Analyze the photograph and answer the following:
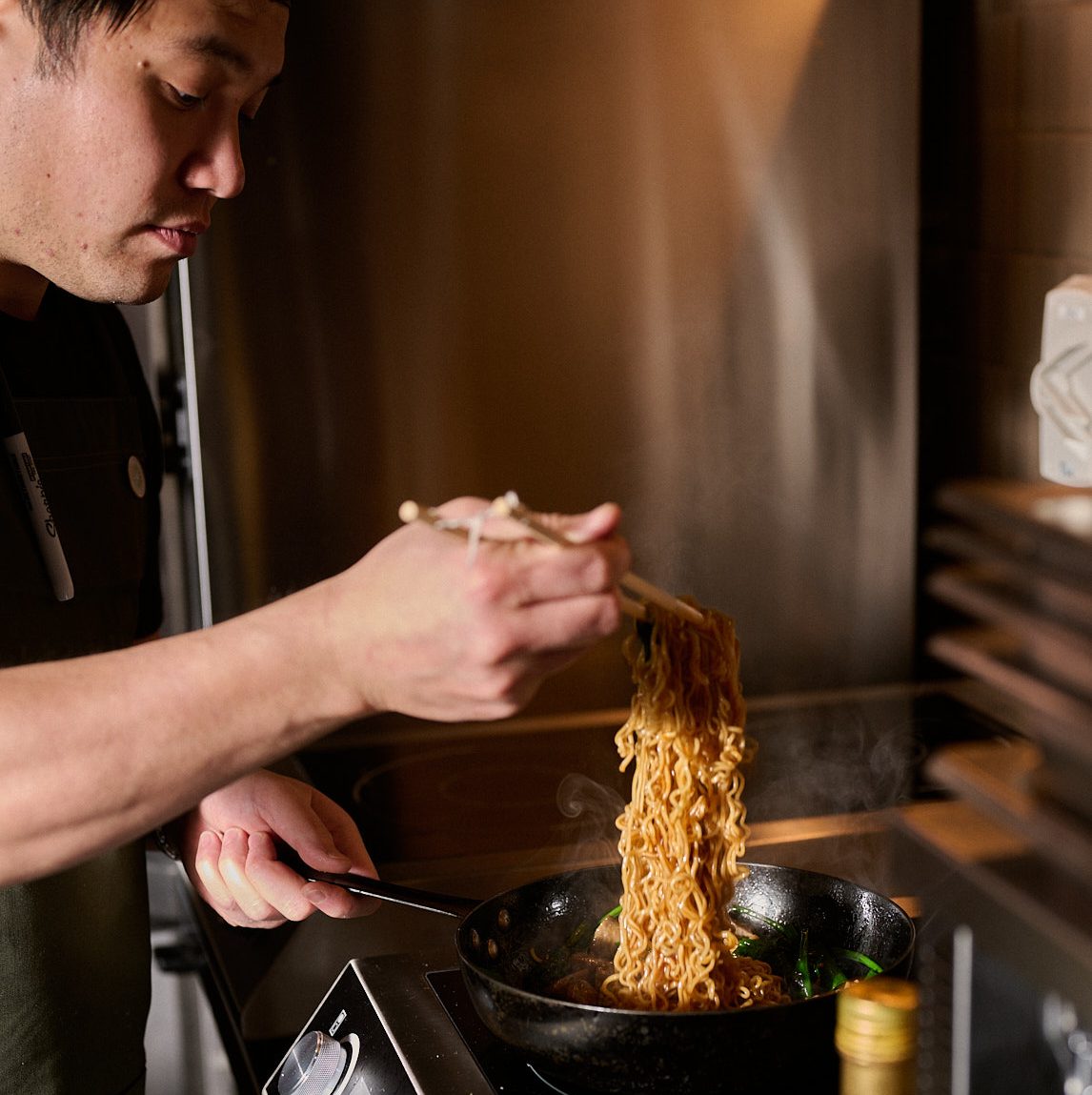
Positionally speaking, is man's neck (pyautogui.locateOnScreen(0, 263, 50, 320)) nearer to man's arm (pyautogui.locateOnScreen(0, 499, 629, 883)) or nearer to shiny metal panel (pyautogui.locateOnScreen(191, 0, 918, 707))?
shiny metal panel (pyautogui.locateOnScreen(191, 0, 918, 707))

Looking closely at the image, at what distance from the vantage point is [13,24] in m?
1.26

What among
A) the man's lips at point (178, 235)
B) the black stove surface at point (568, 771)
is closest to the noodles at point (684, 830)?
the black stove surface at point (568, 771)

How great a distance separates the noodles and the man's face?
623mm

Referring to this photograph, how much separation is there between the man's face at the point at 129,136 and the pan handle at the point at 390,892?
593 mm

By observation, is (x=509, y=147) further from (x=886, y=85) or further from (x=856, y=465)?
(x=856, y=465)

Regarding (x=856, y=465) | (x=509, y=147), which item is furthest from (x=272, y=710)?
(x=856, y=465)

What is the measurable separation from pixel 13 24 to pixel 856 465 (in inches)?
56.9

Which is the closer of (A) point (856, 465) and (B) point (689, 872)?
(B) point (689, 872)

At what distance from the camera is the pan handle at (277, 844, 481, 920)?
4.04ft

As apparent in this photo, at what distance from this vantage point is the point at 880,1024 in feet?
2.36

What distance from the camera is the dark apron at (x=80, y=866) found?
1.51 metres

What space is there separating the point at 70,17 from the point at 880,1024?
3.44 feet

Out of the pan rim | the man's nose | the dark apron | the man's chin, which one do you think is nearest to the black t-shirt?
the dark apron

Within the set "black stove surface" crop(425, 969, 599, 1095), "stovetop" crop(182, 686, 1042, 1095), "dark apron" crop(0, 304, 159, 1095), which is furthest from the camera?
"dark apron" crop(0, 304, 159, 1095)
